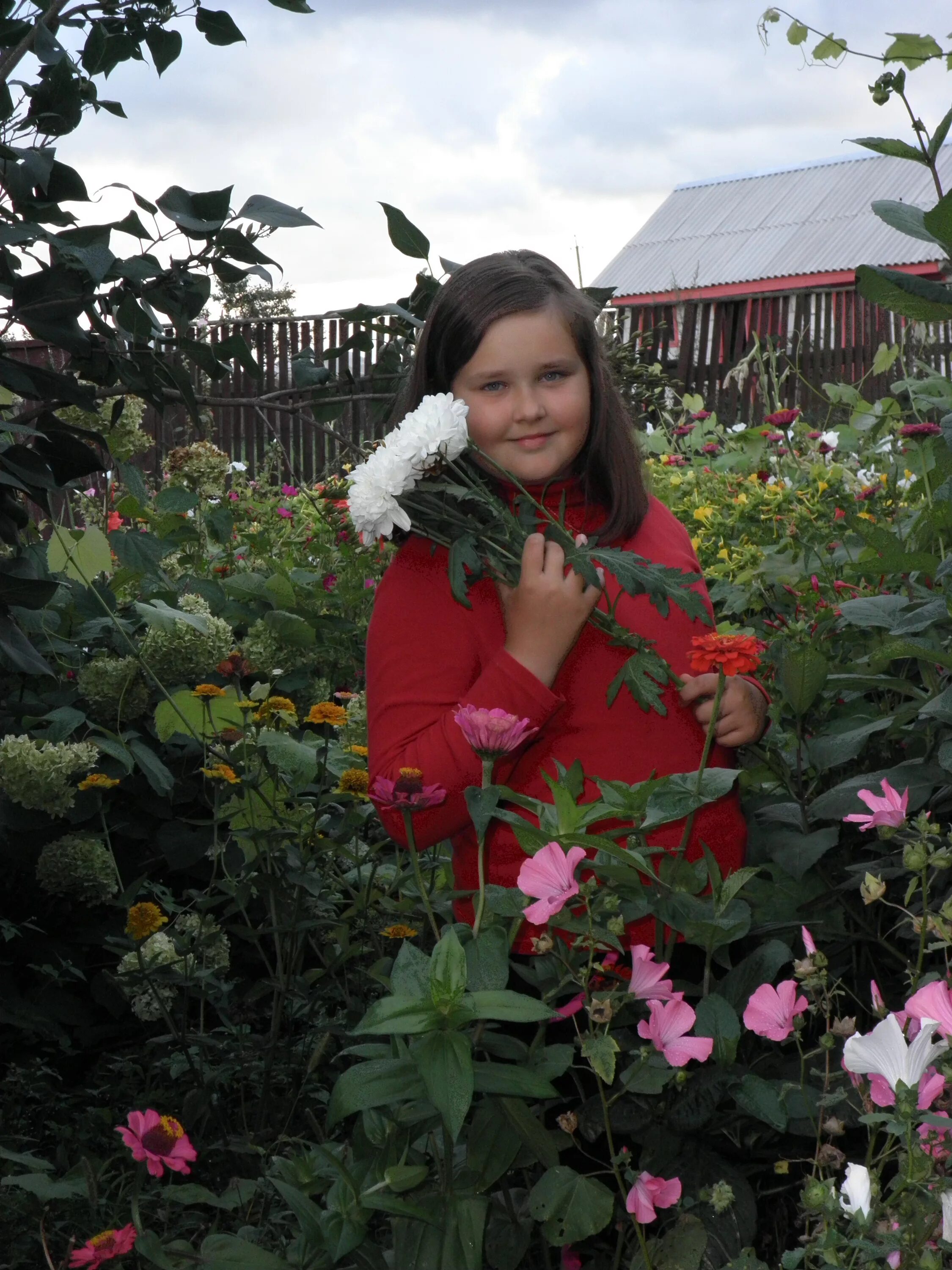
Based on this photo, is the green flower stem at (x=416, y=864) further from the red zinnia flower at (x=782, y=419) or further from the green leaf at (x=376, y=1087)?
the red zinnia flower at (x=782, y=419)

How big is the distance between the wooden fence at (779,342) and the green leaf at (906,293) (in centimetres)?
711

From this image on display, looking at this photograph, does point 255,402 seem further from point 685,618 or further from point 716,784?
point 716,784

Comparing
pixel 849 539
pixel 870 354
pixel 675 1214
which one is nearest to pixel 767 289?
pixel 870 354

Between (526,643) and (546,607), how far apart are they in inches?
1.7

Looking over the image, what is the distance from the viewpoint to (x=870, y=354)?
8.88 metres

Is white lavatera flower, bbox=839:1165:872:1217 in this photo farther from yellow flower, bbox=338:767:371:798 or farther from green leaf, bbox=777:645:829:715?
yellow flower, bbox=338:767:371:798

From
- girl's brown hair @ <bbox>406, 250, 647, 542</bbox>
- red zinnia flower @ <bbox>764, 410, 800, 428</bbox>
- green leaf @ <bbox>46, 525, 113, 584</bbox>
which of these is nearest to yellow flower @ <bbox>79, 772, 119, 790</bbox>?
green leaf @ <bbox>46, 525, 113, 584</bbox>

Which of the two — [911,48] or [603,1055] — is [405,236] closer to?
[911,48]

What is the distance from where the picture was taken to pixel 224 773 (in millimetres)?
1896

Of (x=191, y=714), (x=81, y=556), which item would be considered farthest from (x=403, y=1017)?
(x=81, y=556)

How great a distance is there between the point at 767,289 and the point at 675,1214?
58.7 feet

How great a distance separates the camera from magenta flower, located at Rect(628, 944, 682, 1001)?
Answer: 1118 millimetres

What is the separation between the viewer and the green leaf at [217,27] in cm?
177

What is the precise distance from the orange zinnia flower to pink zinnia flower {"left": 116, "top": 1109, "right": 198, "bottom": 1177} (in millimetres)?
690
